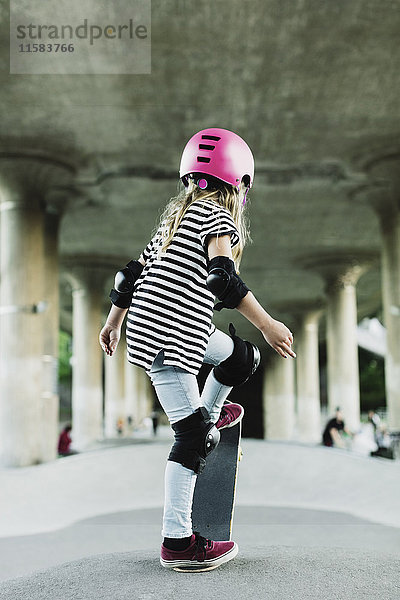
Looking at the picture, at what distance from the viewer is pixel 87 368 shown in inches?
1336

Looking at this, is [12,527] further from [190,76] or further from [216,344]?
[190,76]

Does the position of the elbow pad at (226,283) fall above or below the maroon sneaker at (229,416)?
above

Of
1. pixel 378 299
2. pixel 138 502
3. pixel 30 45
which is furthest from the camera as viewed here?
pixel 378 299

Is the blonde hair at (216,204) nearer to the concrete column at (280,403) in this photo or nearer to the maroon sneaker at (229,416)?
the maroon sneaker at (229,416)

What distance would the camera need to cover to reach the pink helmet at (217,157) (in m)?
3.95

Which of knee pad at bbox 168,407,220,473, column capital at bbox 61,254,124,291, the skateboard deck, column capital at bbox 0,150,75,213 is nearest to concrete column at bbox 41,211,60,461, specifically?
column capital at bbox 0,150,75,213

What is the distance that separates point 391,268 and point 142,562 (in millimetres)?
19932

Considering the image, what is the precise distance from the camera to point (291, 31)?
13.6m

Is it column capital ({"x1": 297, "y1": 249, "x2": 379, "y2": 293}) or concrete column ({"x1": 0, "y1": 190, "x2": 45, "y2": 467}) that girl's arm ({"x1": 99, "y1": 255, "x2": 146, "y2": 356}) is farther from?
column capital ({"x1": 297, "y1": 249, "x2": 379, "y2": 293})

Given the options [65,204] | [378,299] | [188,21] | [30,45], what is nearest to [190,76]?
[188,21]

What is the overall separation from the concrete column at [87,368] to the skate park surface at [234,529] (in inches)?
732

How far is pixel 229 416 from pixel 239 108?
44.7 feet

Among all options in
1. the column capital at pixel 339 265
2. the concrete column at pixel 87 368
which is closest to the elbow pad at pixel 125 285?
the column capital at pixel 339 265

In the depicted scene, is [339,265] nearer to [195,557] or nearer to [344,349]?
[344,349]
